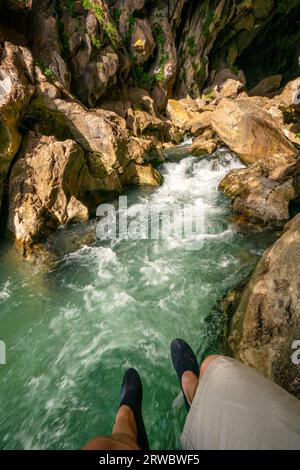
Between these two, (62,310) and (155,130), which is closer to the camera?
(62,310)

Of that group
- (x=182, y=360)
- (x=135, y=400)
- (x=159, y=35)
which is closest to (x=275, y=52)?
(x=159, y=35)

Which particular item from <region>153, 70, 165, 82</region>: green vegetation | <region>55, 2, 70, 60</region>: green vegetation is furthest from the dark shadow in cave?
<region>55, 2, 70, 60</region>: green vegetation

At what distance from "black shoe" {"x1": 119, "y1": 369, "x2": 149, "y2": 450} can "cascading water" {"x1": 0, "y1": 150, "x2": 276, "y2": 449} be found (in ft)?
1.39

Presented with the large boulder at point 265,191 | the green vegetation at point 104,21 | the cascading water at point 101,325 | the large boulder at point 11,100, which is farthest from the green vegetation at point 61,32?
the large boulder at point 265,191

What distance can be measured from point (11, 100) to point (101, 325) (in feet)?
18.7

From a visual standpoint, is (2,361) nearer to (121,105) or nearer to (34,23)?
(34,23)

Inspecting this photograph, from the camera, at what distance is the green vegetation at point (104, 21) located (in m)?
11.8

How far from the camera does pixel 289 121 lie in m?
11.8

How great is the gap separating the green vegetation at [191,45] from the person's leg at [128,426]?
21.9m

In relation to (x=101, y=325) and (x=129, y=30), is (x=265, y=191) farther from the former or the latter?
(x=129, y=30)

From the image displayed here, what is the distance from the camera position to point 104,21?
40.9ft
